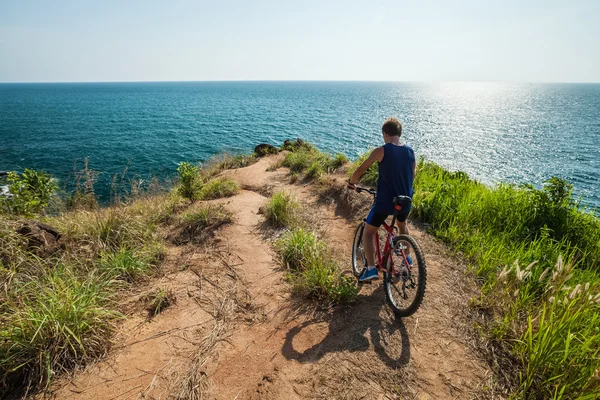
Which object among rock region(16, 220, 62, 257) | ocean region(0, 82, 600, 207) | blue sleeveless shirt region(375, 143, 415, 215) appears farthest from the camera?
ocean region(0, 82, 600, 207)

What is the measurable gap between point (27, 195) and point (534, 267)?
12682 mm

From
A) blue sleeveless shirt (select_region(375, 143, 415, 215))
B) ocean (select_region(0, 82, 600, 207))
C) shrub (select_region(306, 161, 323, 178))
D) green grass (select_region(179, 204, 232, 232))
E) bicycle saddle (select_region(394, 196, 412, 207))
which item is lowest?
ocean (select_region(0, 82, 600, 207))

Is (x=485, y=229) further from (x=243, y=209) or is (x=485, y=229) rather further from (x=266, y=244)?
(x=243, y=209)

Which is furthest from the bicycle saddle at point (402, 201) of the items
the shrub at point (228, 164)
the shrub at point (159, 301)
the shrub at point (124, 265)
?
the shrub at point (228, 164)

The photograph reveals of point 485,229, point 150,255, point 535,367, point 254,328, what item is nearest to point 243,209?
point 150,255

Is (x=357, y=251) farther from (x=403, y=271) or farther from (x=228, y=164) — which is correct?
(x=228, y=164)

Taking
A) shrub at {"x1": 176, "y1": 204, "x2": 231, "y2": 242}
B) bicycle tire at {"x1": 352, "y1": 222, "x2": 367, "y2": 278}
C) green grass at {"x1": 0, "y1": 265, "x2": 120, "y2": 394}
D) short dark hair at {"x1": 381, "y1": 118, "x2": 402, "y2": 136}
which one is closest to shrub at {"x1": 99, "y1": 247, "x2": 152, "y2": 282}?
green grass at {"x1": 0, "y1": 265, "x2": 120, "y2": 394}

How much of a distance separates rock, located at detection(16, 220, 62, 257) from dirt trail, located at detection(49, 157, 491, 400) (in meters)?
2.41

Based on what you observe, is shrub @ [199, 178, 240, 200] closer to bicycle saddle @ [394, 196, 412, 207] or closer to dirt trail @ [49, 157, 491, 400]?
dirt trail @ [49, 157, 491, 400]

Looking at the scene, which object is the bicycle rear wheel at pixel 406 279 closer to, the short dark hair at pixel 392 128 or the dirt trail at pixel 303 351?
the dirt trail at pixel 303 351

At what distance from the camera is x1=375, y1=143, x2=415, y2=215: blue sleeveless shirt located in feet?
13.2

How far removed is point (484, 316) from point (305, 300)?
2727mm

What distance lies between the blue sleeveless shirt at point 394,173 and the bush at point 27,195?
8.94 metres

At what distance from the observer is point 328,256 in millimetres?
5625
